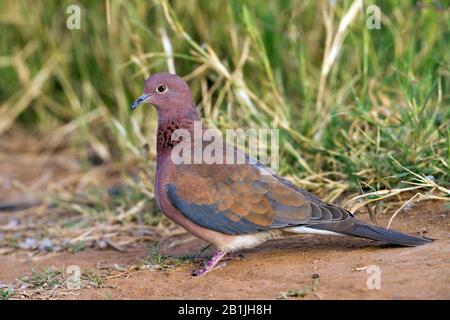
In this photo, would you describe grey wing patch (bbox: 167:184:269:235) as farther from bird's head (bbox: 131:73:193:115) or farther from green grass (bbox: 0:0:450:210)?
green grass (bbox: 0:0:450:210)

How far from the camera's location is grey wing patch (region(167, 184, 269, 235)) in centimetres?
408

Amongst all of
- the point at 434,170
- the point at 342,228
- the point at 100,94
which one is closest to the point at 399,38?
the point at 434,170

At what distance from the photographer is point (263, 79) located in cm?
618

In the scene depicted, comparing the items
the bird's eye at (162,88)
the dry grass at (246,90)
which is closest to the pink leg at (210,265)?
the dry grass at (246,90)

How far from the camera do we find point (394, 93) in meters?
5.93

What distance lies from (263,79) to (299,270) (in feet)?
8.75

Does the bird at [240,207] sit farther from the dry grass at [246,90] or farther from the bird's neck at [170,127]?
the dry grass at [246,90]

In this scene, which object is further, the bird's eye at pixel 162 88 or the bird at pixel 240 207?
the bird's eye at pixel 162 88

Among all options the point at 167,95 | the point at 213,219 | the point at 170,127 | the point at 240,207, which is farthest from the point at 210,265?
the point at 167,95

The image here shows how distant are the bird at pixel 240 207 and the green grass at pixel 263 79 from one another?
554 millimetres

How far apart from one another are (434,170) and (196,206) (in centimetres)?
160

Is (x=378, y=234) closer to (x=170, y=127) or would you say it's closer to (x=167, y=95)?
(x=170, y=127)

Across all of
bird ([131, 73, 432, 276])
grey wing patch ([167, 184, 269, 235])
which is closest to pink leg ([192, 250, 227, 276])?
bird ([131, 73, 432, 276])

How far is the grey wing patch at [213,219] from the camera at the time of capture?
13.4 ft
